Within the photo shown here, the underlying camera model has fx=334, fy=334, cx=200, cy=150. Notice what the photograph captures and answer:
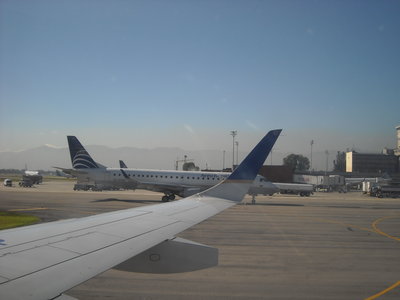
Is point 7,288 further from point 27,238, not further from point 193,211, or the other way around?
point 193,211

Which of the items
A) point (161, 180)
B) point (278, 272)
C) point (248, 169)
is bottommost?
point (278, 272)

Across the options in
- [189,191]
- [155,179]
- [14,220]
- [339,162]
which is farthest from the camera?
[339,162]

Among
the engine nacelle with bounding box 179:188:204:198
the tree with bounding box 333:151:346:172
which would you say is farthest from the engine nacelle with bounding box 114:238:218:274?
the tree with bounding box 333:151:346:172

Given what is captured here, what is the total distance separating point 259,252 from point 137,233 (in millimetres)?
7307

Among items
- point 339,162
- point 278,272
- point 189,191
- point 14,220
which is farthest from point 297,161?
point 278,272

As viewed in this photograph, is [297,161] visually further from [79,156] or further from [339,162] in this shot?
[79,156]

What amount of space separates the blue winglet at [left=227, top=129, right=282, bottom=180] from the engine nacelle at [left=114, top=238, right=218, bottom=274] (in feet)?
12.8

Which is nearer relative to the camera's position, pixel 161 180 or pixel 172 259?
pixel 172 259

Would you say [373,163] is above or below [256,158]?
above

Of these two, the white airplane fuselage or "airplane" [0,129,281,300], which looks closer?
"airplane" [0,129,281,300]

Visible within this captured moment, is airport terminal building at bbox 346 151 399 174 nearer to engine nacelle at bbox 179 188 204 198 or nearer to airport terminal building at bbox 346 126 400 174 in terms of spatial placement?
airport terminal building at bbox 346 126 400 174

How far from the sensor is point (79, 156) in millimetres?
34500

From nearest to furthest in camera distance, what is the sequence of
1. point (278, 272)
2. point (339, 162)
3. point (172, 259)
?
point (172, 259) → point (278, 272) → point (339, 162)

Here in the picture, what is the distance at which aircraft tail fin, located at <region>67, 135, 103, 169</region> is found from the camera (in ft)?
113
